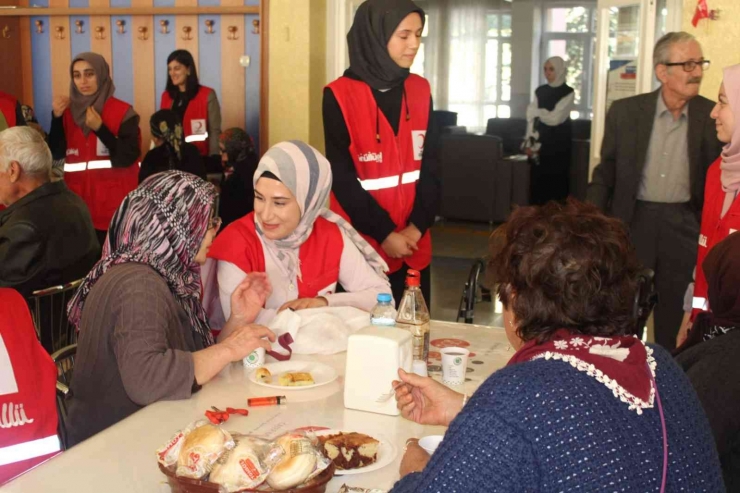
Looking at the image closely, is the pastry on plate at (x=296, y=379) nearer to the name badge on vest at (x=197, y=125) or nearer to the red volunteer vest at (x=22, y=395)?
the red volunteer vest at (x=22, y=395)

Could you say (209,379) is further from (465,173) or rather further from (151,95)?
(465,173)

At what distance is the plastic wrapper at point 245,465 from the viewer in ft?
4.82

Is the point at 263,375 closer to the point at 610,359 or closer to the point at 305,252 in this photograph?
the point at 305,252

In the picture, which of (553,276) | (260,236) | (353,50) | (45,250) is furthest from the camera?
(353,50)

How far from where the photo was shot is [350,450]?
68.2 inches

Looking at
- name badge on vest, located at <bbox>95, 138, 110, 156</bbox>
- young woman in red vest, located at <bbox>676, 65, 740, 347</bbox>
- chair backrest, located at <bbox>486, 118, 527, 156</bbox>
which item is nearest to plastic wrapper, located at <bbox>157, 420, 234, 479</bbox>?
young woman in red vest, located at <bbox>676, 65, 740, 347</bbox>

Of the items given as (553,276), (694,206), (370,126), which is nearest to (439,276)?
(694,206)

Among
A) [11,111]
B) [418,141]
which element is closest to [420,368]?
[418,141]

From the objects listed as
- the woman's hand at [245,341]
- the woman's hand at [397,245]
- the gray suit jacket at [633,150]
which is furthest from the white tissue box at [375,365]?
the gray suit jacket at [633,150]

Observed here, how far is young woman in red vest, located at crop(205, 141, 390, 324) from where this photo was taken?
9.34ft

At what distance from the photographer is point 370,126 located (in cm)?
362

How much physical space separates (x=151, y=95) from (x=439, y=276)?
2.61 metres

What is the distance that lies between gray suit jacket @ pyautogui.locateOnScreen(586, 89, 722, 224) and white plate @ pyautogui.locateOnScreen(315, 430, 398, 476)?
261 centimetres

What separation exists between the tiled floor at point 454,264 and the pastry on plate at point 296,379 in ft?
9.23
